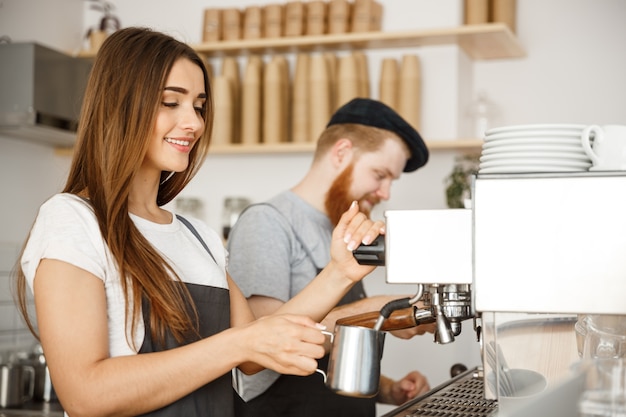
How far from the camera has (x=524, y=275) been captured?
89 cm

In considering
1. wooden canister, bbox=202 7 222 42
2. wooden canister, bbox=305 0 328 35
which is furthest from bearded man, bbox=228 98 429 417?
wooden canister, bbox=202 7 222 42

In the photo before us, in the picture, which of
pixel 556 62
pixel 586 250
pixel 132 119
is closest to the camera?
pixel 586 250

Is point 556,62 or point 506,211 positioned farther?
point 556,62

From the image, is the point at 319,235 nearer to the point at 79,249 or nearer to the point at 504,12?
the point at 79,249

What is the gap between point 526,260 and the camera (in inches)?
35.1

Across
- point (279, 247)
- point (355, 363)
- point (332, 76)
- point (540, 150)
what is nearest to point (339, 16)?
point (332, 76)

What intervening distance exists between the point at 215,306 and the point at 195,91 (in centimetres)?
37

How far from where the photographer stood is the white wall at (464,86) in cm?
308

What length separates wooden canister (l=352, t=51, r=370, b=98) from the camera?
10.2 feet

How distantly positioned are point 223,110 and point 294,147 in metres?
0.35

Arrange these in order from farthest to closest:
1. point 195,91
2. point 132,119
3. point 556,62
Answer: point 556,62 < point 195,91 < point 132,119

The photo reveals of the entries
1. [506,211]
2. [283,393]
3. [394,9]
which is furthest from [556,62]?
[506,211]

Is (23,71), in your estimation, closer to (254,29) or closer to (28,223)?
(28,223)

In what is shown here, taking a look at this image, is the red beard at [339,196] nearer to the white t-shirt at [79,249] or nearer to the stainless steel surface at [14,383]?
the white t-shirt at [79,249]
